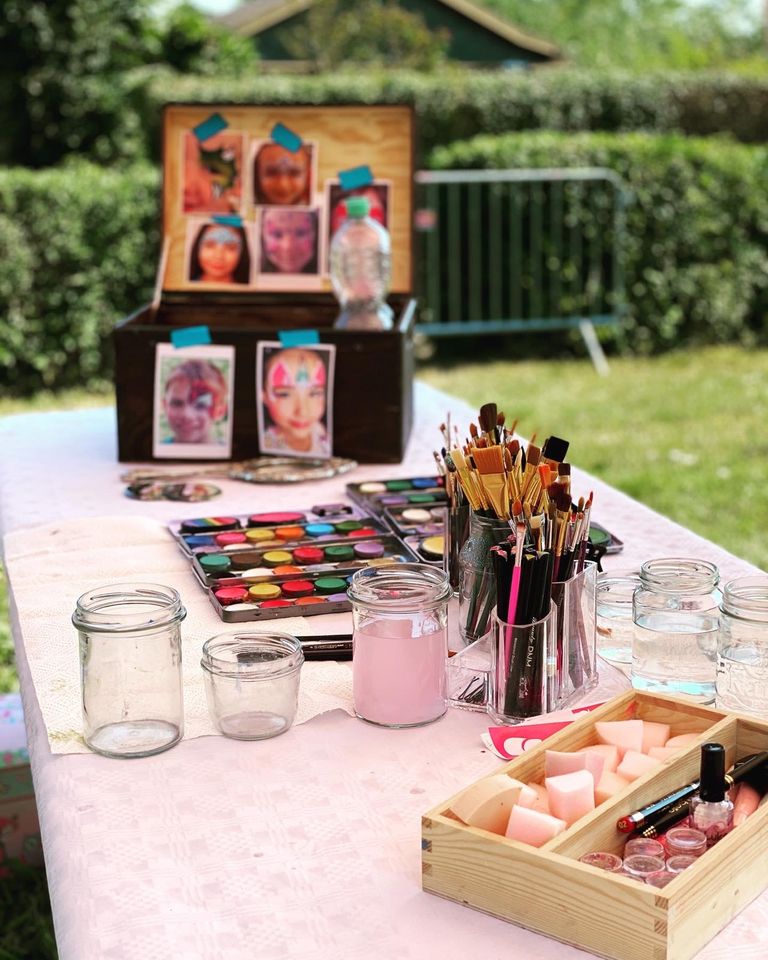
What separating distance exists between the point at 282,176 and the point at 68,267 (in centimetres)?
403

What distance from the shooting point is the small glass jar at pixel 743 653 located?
115 cm

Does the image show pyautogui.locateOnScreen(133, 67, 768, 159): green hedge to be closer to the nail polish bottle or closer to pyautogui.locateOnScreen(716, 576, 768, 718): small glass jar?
pyautogui.locateOnScreen(716, 576, 768, 718): small glass jar

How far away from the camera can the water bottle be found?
234 centimetres

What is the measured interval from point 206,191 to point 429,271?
4.72m

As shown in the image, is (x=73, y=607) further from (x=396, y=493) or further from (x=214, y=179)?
(x=214, y=179)

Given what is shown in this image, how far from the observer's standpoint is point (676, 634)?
1.23m

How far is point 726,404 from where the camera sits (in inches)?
230

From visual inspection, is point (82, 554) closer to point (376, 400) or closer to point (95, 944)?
point (376, 400)

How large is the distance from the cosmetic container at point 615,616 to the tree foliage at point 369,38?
444 inches

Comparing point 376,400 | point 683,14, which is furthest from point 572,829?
point 683,14

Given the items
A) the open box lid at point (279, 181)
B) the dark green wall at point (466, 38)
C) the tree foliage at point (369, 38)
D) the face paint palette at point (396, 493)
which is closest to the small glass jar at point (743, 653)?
the face paint palette at point (396, 493)

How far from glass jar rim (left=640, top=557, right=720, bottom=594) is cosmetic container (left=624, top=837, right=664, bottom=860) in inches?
15.3

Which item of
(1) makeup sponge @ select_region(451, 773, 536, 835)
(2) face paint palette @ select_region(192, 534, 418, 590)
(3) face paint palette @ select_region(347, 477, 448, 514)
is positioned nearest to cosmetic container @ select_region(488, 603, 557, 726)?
(1) makeup sponge @ select_region(451, 773, 536, 835)

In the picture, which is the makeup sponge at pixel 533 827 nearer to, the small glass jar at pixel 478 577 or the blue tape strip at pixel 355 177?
the small glass jar at pixel 478 577
